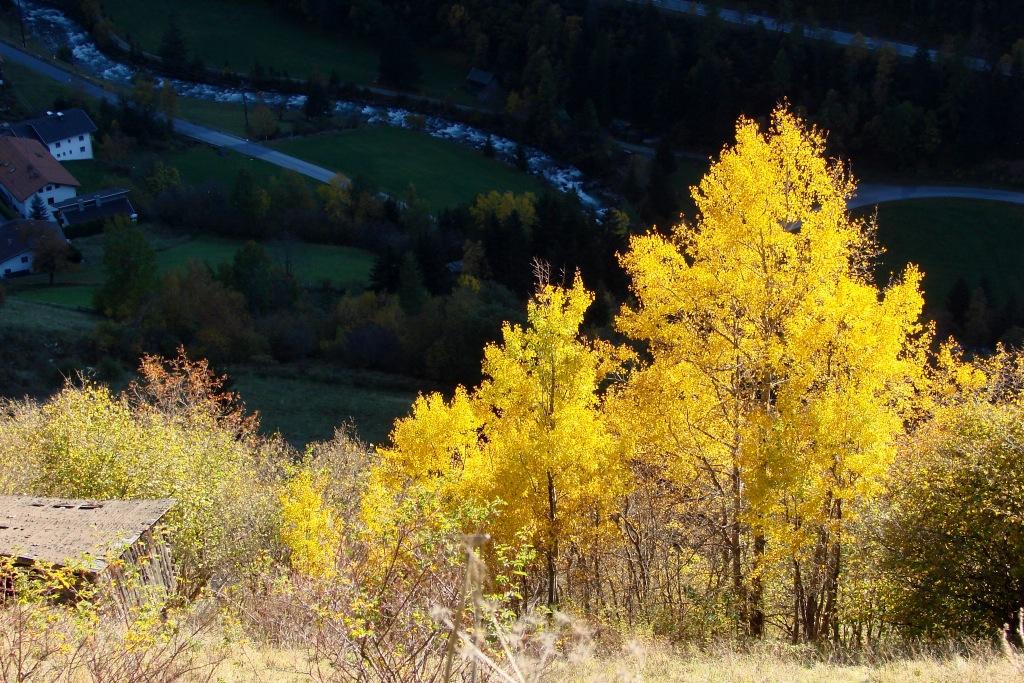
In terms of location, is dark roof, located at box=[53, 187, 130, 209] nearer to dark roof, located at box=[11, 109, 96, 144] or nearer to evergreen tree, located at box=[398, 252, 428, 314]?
dark roof, located at box=[11, 109, 96, 144]

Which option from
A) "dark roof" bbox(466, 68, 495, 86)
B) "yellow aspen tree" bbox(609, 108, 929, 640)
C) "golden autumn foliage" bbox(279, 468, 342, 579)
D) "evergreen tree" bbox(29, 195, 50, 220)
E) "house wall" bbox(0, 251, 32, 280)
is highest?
"yellow aspen tree" bbox(609, 108, 929, 640)

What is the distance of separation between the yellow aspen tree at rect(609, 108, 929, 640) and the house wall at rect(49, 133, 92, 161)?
72.4 metres

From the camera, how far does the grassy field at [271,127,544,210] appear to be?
76.3 metres

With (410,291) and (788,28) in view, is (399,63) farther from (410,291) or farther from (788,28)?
(410,291)

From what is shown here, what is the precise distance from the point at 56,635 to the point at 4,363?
35.8 metres

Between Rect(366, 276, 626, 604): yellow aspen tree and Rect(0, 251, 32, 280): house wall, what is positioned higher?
Rect(366, 276, 626, 604): yellow aspen tree

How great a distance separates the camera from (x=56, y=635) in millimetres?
9500

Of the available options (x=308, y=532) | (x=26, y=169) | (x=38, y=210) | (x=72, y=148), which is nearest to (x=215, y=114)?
(x=72, y=148)

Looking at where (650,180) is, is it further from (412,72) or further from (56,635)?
(56,635)

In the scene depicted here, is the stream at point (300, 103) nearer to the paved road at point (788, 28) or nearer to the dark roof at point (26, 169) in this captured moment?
the dark roof at point (26, 169)

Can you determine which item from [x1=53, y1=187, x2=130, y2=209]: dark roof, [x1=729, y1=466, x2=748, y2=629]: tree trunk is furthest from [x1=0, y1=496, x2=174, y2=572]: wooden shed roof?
[x1=53, y1=187, x2=130, y2=209]: dark roof

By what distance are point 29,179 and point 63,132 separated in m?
8.05

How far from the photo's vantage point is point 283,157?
3110 inches

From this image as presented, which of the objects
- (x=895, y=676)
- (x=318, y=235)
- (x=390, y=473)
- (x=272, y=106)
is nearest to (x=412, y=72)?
(x=272, y=106)
